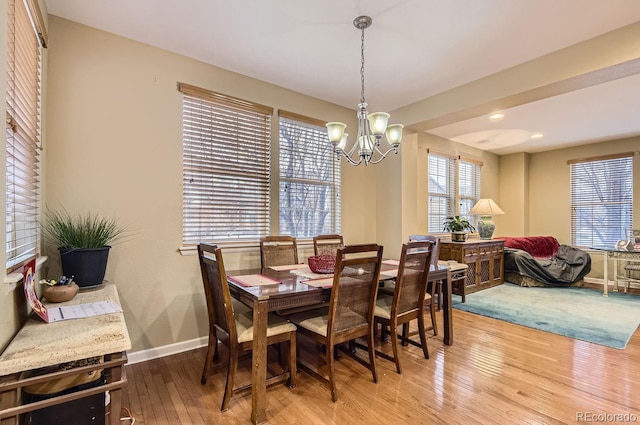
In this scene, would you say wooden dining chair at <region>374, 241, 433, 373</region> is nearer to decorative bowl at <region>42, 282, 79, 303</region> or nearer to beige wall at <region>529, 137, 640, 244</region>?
decorative bowl at <region>42, 282, 79, 303</region>

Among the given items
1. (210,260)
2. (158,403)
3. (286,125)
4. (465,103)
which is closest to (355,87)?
(286,125)

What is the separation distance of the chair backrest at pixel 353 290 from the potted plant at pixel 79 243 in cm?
162

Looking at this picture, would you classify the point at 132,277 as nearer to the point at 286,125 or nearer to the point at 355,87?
the point at 286,125

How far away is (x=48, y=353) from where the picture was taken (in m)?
1.19

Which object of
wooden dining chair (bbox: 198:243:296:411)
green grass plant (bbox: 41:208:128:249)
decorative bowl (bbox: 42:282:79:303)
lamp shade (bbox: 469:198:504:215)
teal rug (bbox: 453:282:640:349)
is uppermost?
lamp shade (bbox: 469:198:504:215)

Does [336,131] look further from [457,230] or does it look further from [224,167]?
[457,230]

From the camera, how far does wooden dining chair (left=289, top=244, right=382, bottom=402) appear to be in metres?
2.07

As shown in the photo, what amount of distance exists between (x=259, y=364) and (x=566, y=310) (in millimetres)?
4217

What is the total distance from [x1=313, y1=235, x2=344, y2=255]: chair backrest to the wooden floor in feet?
3.75

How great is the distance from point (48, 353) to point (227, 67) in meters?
2.80

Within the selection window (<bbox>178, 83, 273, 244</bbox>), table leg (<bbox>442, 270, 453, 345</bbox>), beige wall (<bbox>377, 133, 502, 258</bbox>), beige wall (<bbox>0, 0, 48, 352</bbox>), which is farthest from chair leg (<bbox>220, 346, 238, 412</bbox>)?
beige wall (<bbox>377, 133, 502, 258</bbox>)

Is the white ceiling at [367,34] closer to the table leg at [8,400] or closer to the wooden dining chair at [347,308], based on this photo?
the wooden dining chair at [347,308]

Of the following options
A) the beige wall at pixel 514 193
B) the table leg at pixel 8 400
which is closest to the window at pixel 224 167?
the table leg at pixel 8 400

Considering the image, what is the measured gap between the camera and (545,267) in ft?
18.0
